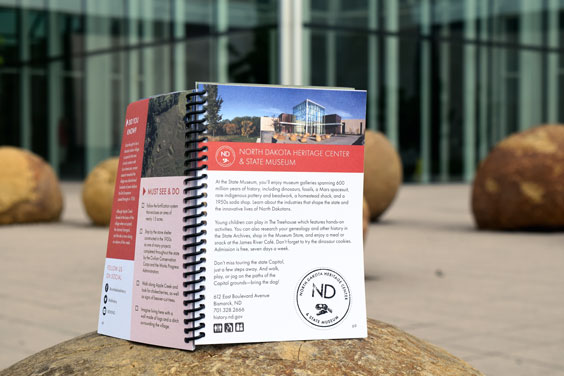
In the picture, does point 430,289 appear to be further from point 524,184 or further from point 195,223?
point 195,223

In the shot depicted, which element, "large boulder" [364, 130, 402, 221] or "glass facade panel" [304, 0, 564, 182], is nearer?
"large boulder" [364, 130, 402, 221]

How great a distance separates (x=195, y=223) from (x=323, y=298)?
14.9 inches

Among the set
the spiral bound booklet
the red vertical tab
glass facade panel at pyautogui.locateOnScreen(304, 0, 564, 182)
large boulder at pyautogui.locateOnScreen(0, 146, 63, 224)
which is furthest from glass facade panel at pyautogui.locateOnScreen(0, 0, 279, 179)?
the spiral bound booklet

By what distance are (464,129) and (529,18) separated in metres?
4.39

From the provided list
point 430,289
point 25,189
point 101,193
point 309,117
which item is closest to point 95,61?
point 25,189

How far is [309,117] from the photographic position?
7.00 ft

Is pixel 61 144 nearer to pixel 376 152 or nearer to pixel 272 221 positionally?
pixel 376 152

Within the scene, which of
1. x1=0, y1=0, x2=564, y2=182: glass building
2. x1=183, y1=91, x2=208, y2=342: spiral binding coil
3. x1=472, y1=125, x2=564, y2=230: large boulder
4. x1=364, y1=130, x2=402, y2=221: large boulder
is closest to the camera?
x1=183, y1=91, x2=208, y2=342: spiral binding coil

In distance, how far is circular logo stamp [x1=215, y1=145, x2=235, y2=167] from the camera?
81.7 inches

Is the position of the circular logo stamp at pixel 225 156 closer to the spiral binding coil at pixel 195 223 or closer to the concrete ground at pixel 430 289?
the spiral binding coil at pixel 195 223

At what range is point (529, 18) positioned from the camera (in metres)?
27.9

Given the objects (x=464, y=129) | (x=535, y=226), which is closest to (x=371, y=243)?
(x=535, y=226)

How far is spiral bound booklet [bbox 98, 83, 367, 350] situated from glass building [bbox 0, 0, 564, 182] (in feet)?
76.6

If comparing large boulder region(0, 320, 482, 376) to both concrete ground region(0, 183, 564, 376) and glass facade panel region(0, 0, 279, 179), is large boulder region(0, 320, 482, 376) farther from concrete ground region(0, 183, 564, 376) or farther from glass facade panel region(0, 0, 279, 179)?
glass facade panel region(0, 0, 279, 179)
